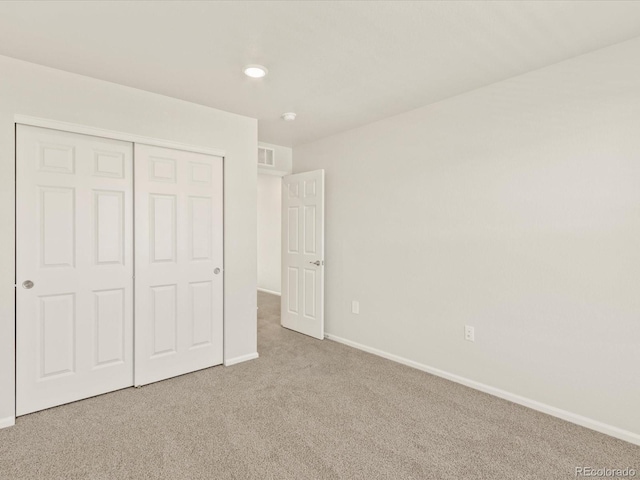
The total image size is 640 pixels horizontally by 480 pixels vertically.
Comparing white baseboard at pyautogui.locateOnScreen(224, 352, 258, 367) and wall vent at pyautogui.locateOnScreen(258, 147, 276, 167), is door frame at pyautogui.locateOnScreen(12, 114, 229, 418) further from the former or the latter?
wall vent at pyautogui.locateOnScreen(258, 147, 276, 167)

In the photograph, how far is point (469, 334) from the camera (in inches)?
114

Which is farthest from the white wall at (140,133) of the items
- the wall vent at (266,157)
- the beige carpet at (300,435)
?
the wall vent at (266,157)

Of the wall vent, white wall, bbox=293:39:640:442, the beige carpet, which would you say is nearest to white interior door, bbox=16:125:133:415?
the beige carpet

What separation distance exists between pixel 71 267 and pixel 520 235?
3374 mm

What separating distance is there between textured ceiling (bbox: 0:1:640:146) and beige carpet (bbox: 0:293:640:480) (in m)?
2.44

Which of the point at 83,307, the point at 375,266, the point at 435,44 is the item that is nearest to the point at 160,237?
the point at 83,307

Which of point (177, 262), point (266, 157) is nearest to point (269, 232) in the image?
point (266, 157)

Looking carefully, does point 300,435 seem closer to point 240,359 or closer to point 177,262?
point 240,359

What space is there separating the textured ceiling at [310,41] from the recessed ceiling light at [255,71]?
2.0 inches

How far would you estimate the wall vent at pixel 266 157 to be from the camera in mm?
4320

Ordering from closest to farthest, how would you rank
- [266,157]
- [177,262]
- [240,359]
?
[177,262]
[240,359]
[266,157]

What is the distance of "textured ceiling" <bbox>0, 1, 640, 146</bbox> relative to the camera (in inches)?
71.4

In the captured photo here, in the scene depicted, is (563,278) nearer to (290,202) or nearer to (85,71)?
(290,202)

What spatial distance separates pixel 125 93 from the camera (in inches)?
108
